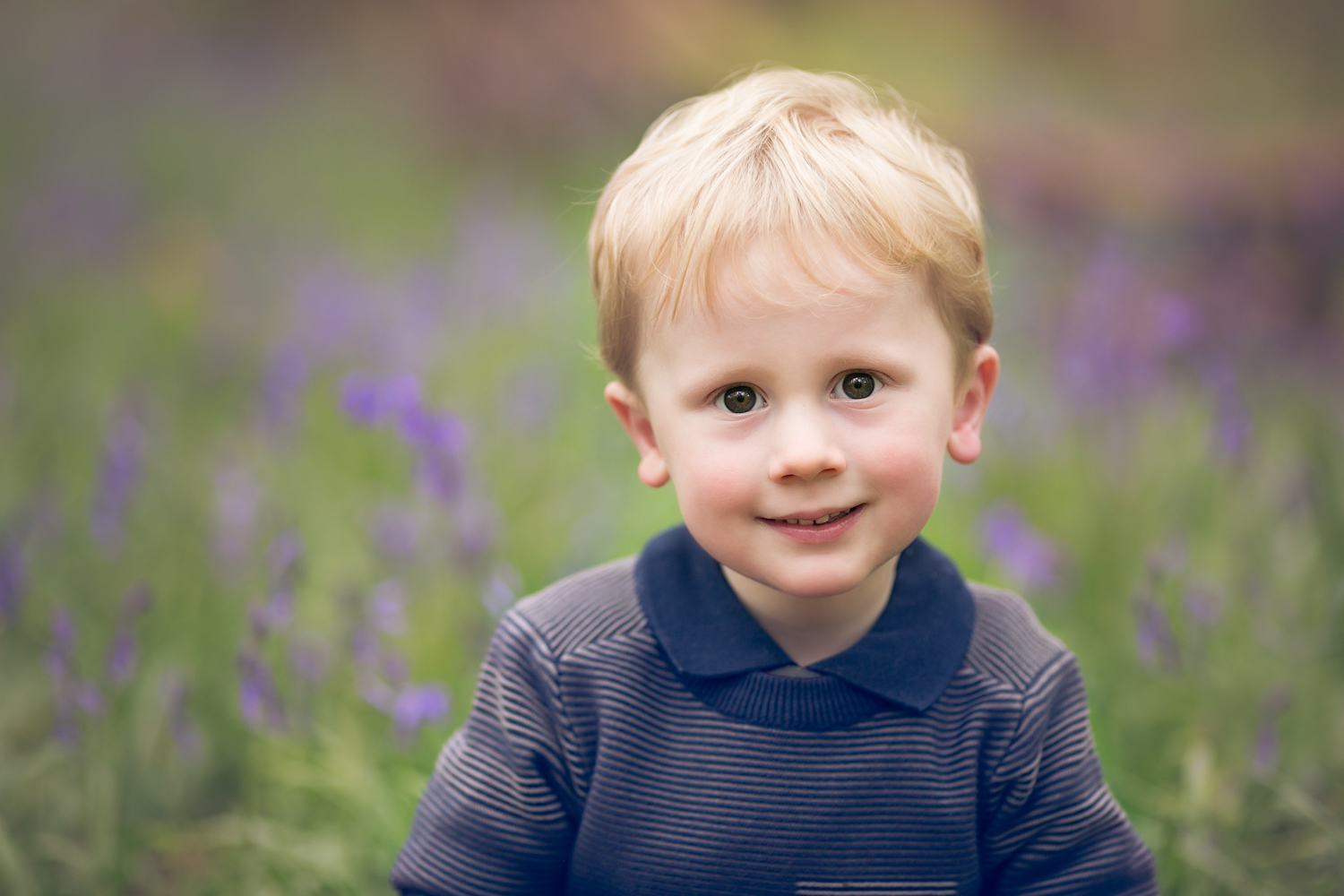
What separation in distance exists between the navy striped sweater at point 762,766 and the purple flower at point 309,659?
76cm

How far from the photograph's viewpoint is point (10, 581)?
6.95ft

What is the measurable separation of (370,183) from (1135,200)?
434cm

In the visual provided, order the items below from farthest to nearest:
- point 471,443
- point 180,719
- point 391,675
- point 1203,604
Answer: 1. point 471,443
2. point 1203,604
3. point 391,675
4. point 180,719

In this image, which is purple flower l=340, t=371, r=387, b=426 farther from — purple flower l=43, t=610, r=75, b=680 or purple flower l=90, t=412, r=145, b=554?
purple flower l=90, t=412, r=145, b=554

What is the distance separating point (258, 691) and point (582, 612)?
0.75 metres

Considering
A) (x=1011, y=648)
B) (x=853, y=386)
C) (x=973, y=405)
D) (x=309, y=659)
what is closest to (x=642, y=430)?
(x=853, y=386)

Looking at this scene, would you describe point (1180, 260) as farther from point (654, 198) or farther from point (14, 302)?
point (14, 302)

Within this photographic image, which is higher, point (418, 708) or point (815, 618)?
point (815, 618)

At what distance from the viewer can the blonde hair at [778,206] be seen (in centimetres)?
133

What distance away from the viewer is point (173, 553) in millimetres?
2791

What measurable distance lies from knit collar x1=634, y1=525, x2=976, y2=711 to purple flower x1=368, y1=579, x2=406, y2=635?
821 mm

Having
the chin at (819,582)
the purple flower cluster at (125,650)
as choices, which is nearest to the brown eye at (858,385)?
the chin at (819,582)

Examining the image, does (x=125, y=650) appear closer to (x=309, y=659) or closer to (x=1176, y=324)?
(x=309, y=659)

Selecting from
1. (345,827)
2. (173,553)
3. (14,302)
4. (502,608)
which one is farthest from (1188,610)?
(14,302)
